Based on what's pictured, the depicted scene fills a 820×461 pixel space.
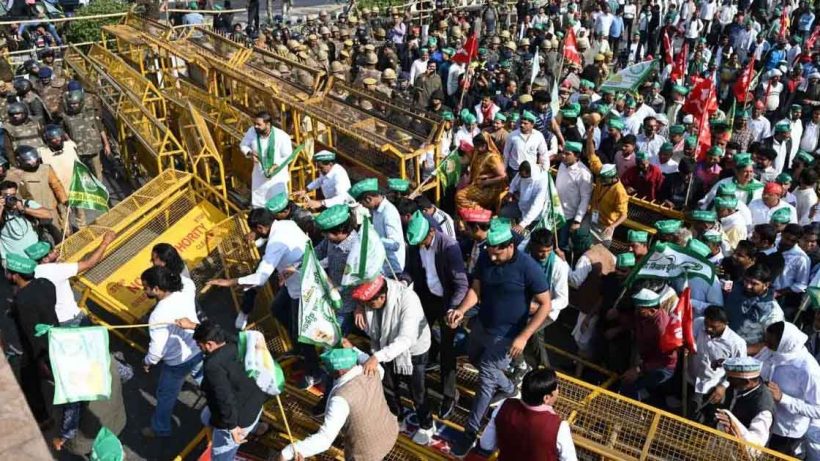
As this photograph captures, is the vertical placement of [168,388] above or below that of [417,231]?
below

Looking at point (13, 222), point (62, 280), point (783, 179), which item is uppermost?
point (783, 179)

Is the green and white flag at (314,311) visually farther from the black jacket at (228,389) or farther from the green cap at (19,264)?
the green cap at (19,264)

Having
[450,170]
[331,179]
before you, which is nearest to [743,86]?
[450,170]

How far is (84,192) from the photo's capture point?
7512 mm

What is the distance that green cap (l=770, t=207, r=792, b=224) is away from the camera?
7071 millimetres

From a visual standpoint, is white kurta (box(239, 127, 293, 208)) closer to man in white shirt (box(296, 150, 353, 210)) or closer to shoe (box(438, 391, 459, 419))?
man in white shirt (box(296, 150, 353, 210))

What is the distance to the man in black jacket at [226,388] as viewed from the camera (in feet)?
16.0

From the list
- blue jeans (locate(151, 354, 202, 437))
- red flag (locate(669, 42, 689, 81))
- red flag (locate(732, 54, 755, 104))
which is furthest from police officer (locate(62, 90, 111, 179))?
red flag (locate(732, 54, 755, 104))

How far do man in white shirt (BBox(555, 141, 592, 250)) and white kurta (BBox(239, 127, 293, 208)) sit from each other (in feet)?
10.4

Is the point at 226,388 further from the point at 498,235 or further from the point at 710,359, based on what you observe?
the point at 710,359

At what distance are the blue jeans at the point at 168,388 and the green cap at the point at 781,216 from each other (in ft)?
18.4

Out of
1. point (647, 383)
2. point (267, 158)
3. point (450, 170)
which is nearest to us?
point (647, 383)

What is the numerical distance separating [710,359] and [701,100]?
563cm

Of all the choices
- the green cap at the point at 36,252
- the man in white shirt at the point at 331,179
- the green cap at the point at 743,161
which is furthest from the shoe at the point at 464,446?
the green cap at the point at 743,161
